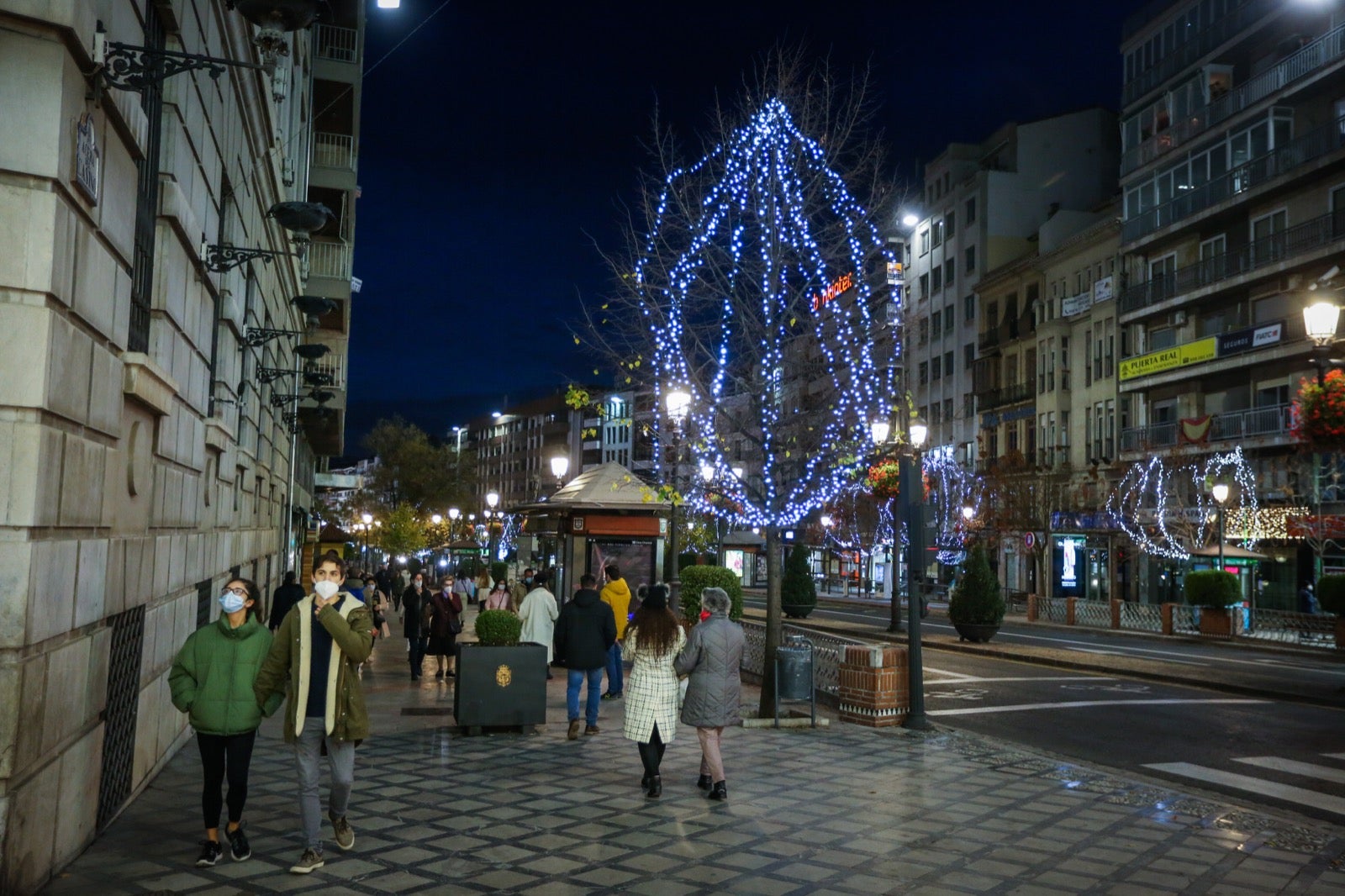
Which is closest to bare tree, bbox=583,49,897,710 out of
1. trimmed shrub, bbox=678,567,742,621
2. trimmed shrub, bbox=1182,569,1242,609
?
trimmed shrub, bbox=678,567,742,621

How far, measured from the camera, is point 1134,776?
10938mm

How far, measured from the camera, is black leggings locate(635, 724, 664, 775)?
30.5 feet

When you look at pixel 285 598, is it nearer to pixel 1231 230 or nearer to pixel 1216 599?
pixel 1216 599

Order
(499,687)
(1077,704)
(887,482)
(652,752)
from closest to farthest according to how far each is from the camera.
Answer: (652,752) → (499,687) → (1077,704) → (887,482)

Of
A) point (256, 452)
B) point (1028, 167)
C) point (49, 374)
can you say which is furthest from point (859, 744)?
point (1028, 167)

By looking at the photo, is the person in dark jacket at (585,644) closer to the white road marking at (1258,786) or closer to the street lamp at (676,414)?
the street lamp at (676,414)

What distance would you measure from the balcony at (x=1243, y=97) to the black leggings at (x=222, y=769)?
39977 millimetres

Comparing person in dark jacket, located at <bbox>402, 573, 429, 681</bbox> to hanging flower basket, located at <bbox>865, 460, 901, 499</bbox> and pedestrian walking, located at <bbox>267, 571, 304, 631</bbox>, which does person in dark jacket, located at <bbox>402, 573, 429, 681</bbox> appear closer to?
pedestrian walking, located at <bbox>267, 571, 304, 631</bbox>

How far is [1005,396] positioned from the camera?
202 feet

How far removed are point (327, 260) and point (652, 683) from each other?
20143 mm

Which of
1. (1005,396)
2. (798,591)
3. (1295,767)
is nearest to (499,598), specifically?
(1295,767)

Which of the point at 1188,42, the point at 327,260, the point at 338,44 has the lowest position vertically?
the point at 327,260

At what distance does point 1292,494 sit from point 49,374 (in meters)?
37.9

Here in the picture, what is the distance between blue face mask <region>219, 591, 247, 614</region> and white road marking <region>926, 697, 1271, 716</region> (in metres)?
10.9
